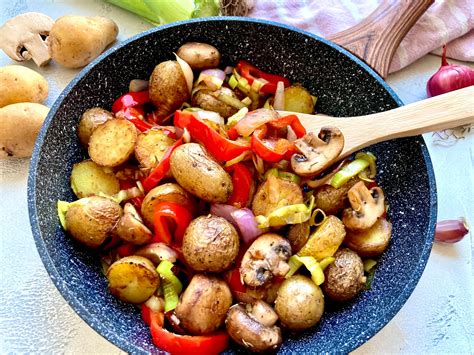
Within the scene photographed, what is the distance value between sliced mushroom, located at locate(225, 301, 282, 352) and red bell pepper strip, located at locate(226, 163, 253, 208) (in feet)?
0.92

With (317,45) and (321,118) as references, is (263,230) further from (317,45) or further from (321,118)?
(317,45)

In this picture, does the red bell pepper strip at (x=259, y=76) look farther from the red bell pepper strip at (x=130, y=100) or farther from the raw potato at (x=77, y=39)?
the raw potato at (x=77, y=39)

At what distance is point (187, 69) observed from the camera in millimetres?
1560

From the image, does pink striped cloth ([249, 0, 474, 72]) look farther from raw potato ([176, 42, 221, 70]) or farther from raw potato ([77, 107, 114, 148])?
raw potato ([77, 107, 114, 148])

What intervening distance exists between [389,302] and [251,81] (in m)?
0.73

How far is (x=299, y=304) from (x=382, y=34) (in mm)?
1007

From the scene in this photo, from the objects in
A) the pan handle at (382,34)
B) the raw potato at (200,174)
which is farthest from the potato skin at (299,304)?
the pan handle at (382,34)

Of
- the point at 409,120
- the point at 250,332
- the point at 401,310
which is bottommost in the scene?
the point at 401,310

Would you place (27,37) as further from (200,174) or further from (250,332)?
(250,332)

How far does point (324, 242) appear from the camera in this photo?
1336 mm

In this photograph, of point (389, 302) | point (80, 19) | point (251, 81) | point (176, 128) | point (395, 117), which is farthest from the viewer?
point (80, 19)

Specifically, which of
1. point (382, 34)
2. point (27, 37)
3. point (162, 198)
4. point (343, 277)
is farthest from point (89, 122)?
point (382, 34)

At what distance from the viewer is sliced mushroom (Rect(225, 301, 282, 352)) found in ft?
4.02

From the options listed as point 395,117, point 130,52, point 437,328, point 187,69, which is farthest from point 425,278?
point 130,52
